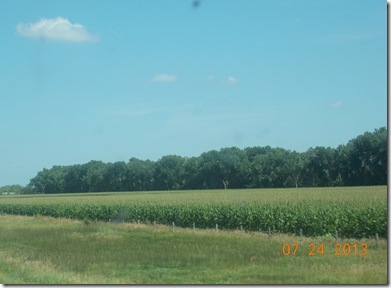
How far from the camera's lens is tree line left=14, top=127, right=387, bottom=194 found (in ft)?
52.0

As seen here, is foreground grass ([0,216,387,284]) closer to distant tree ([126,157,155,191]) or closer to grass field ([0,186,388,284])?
grass field ([0,186,388,284])

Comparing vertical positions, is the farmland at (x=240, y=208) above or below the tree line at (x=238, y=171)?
below

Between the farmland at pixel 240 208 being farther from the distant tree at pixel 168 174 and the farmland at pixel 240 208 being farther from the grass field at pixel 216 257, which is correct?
the distant tree at pixel 168 174

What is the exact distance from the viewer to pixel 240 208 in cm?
2903

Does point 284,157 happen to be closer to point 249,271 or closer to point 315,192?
point 315,192

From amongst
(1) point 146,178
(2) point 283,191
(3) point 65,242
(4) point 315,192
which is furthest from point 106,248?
(1) point 146,178

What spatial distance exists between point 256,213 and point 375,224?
986 cm

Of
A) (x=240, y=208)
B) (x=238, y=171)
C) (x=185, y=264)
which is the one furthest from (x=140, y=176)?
(x=185, y=264)

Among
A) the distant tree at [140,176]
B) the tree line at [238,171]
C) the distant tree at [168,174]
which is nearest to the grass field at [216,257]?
the tree line at [238,171]

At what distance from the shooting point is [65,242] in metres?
19.2

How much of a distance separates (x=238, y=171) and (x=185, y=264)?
18453mm

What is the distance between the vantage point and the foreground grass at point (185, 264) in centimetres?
984
